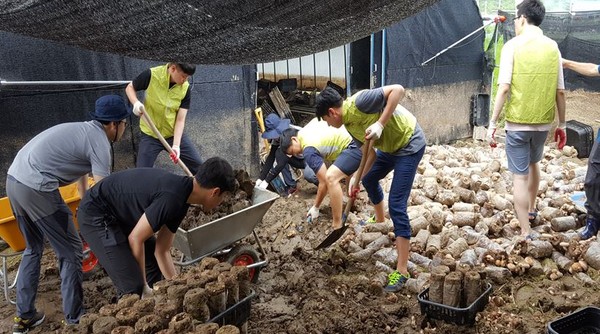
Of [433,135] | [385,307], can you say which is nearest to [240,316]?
[385,307]

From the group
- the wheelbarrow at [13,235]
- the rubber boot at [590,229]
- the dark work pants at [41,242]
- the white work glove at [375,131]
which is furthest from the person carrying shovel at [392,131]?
the wheelbarrow at [13,235]

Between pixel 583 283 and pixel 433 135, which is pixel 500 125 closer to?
pixel 433 135

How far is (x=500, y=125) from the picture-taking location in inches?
424

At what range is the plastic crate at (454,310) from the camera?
3.45 metres

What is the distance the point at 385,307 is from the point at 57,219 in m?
2.66

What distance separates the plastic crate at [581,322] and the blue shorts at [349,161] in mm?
2502

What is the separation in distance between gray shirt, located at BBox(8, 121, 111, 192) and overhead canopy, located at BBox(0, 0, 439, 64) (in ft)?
5.78

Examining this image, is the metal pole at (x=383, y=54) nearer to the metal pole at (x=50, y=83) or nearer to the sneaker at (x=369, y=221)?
the sneaker at (x=369, y=221)

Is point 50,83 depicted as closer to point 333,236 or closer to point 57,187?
point 57,187

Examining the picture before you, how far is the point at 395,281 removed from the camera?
4262 mm

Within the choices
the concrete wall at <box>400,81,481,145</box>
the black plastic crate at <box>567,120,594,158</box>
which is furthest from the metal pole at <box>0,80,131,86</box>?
the black plastic crate at <box>567,120,594,158</box>

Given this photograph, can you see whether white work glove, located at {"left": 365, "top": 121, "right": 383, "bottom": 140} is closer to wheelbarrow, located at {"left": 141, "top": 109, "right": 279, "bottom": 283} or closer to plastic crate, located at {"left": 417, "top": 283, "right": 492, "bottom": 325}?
wheelbarrow, located at {"left": 141, "top": 109, "right": 279, "bottom": 283}

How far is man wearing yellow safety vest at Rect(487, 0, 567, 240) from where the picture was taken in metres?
4.56

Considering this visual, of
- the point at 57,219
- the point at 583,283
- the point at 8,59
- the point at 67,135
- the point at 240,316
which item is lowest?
the point at 583,283
